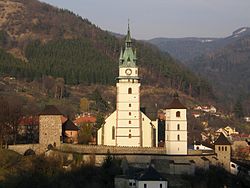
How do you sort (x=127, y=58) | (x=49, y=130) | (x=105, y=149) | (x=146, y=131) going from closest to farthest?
(x=105, y=149)
(x=49, y=130)
(x=146, y=131)
(x=127, y=58)

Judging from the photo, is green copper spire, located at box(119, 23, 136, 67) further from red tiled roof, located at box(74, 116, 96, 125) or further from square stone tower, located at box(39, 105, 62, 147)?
red tiled roof, located at box(74, 116, 96, 125)

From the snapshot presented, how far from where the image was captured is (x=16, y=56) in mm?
148875

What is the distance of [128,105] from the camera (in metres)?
64.6

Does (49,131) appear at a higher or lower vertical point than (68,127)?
lower

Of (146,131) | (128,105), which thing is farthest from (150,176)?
(128,105)

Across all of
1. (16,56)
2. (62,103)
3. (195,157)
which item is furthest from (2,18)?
(195,157)

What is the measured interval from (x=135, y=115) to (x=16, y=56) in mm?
88229

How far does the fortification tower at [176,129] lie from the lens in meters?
60.2

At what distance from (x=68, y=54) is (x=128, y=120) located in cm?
8365

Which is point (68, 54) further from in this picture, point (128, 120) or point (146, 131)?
point (128, 120)

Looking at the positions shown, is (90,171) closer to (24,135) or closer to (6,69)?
(24,135)

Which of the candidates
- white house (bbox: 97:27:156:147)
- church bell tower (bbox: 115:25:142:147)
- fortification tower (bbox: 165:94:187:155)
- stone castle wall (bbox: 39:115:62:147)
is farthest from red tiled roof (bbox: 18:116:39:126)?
fortification tower (bbox: 165:94:187:155)

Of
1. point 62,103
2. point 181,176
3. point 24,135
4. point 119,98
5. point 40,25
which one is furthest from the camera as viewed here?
point 40,25

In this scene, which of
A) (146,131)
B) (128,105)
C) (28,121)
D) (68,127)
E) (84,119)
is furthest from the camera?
(84,119)
